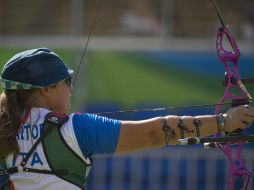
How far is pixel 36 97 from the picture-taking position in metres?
3.09

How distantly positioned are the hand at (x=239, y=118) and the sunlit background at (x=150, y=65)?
4.25 metres

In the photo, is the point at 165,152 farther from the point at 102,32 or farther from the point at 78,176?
the point at 78,176

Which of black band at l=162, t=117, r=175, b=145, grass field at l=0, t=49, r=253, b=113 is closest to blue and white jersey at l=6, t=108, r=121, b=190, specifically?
black band at l=162, t=117, r=175, b=145

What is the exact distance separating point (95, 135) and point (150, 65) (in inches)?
213

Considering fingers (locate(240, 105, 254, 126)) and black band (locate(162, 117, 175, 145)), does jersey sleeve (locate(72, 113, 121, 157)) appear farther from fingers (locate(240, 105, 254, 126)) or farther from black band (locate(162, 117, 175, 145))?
fingers (locate(240, 105, 254, 126))

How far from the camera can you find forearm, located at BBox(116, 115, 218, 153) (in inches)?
117

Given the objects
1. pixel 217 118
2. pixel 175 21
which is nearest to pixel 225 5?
pixel 175 21

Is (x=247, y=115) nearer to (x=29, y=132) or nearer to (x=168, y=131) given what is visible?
(x=168, y=131)

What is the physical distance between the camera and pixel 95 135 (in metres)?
2.95

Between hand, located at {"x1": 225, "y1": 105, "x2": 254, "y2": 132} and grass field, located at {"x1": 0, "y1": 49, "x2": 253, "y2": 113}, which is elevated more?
grass field, located at {"x1": 0, "y1": 49, "x2": 253, "y2": 113}

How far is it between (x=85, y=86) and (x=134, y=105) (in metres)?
0.64

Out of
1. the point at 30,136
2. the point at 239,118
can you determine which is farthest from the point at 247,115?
the point at 30,136

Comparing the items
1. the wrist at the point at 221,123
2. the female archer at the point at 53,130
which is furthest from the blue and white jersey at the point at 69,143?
the wrist at the point at 221,123

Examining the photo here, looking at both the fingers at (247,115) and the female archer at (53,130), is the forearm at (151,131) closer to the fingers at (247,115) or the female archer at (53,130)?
the female archer at (53,130)
